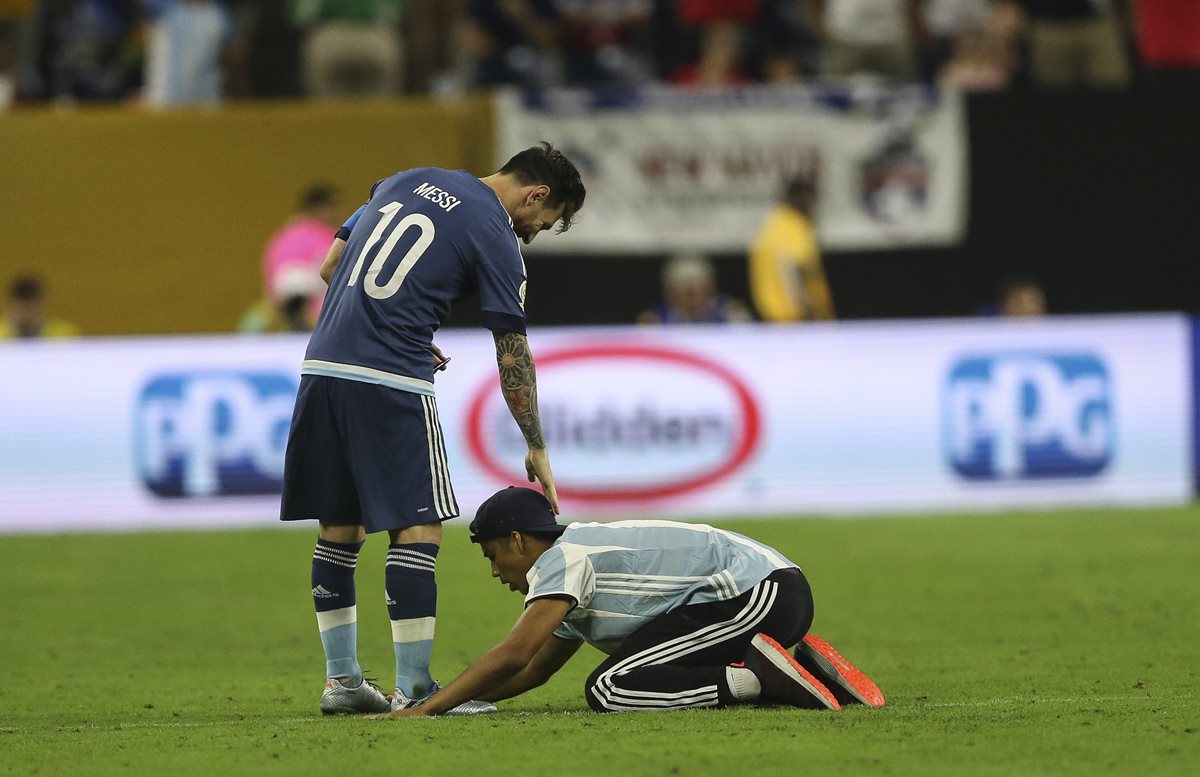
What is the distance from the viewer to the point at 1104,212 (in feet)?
54.8

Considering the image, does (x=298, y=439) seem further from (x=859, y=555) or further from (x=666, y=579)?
(x=859, y=555)

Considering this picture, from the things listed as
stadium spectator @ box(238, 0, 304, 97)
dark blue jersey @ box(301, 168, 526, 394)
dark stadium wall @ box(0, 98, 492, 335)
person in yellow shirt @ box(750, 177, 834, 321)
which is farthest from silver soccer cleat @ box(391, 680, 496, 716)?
stadium spectator @ box(238, 0, 304, 97)

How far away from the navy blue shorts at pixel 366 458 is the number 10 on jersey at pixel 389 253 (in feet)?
1.10

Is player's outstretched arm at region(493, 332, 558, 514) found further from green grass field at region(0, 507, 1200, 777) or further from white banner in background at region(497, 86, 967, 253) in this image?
white banner in background at region(497, 86, 967, 253)

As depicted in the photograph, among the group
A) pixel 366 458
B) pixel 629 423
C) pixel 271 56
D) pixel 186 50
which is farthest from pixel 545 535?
pixel 271 56

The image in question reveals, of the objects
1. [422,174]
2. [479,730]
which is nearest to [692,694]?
[479,730]

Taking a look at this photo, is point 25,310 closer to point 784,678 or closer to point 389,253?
point 389,253

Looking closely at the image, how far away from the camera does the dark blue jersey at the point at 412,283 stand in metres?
6.16

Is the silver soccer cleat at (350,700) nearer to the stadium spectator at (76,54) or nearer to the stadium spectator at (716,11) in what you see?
the stadium spectator at (716,11)

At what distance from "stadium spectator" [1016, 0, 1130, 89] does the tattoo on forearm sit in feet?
38.0

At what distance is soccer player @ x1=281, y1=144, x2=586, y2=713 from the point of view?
6145 millimetres

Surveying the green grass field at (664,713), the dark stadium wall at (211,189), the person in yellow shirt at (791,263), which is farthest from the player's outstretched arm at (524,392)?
the dark stadium wall at (211,189)

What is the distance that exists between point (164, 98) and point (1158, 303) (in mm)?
9307

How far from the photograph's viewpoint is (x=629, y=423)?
13.4 meters
